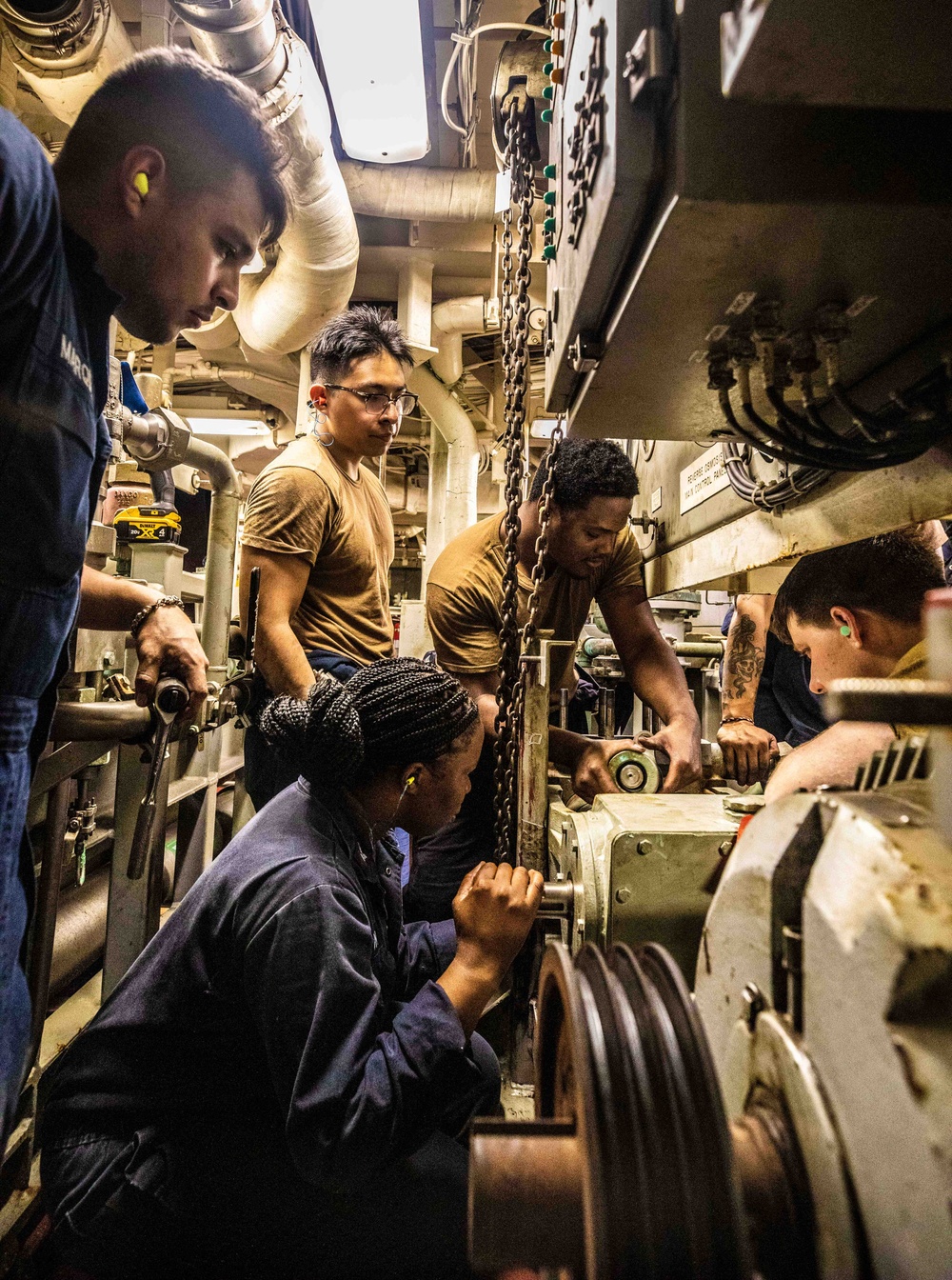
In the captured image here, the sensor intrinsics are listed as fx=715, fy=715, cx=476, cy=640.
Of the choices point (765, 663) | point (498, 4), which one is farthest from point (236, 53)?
point (765, 663)

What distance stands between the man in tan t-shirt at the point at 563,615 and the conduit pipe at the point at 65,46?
6.58ft

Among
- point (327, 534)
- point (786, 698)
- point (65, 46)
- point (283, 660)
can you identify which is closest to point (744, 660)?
point (786, 698)

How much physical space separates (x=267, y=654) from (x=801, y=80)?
5.86 ft

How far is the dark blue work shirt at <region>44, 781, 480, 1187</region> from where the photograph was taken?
1146 millimetres

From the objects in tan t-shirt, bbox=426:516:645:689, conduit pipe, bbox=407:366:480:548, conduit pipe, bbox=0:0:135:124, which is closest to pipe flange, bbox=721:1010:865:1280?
tan t-shirt, bbox=426:516:645:689

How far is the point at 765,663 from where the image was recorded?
3.40m

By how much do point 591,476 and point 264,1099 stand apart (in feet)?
6.07

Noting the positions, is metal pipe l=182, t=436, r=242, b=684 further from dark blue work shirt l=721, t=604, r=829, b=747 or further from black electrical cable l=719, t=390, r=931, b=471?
black electrical cable l=719, t=390, r=931, b=471

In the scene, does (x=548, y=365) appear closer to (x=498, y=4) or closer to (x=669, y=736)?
(x=669, y=736)

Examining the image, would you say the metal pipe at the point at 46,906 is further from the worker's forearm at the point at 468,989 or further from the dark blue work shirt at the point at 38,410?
the worker's forearm at the point at 468,989

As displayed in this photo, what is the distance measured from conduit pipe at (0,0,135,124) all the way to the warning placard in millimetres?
2296

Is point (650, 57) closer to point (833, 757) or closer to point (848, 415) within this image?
point (848, 415)

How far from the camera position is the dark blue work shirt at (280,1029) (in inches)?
45.1

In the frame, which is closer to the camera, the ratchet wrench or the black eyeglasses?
the ratchet wrench
